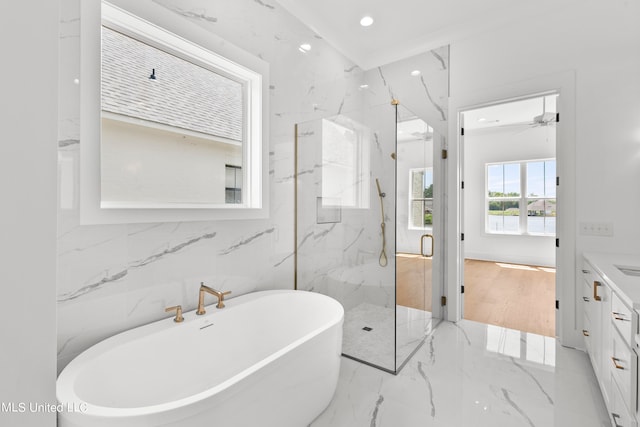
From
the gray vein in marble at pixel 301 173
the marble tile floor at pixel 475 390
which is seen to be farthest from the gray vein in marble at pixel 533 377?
the gray vein in marble at pixel 301 173

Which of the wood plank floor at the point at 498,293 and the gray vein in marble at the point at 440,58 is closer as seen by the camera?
the wood plank floor at the point at 498,293

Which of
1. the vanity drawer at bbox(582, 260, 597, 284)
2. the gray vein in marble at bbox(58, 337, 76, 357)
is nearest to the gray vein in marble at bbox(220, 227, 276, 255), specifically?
the gray vein in marble at bbox(58, 337, 76, 357)

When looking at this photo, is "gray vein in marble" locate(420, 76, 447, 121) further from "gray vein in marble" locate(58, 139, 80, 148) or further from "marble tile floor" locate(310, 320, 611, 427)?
"gray vein in marble" locate(58, 139, 80, 148)

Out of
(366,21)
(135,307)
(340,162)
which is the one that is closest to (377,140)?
(340,162)

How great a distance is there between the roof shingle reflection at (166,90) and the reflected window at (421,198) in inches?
61.8

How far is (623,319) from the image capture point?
1.36 meters

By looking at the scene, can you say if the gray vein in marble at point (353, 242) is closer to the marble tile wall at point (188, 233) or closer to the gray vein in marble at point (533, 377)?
the marble tile wall at point (188, 233)

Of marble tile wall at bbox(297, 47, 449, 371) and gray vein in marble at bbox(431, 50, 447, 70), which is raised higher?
gray vein in marble at bbox(431, 50, 447, 70)

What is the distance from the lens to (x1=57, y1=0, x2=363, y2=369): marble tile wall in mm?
1429

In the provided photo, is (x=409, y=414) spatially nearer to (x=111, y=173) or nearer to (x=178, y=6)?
(x=111, y=173)

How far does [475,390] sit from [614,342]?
85 centimetres

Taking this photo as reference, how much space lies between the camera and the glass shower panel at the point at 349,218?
2535 millimetres

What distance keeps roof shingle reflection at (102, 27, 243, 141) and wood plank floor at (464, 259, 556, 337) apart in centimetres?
326

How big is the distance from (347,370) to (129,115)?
226 centimetres
